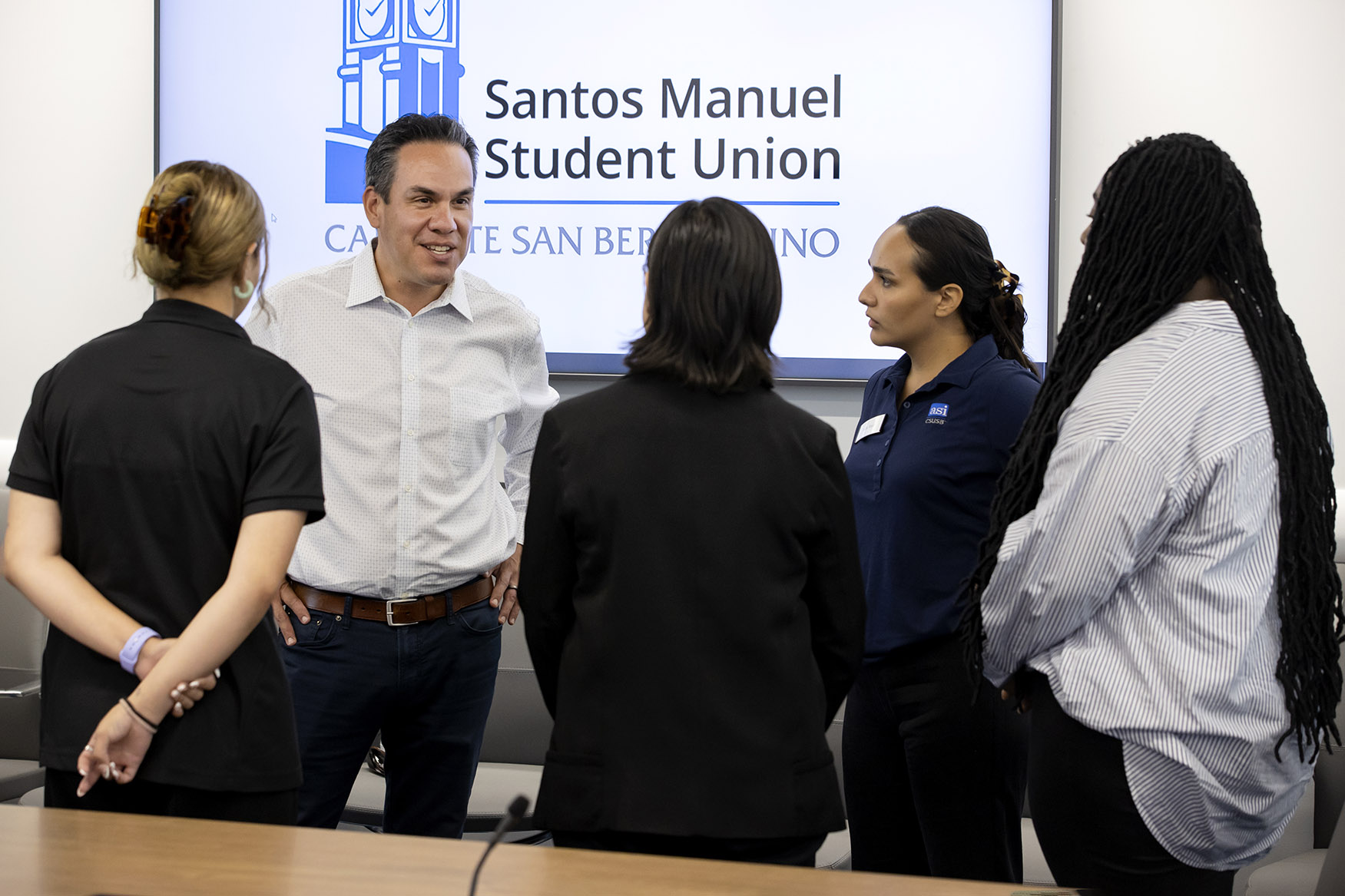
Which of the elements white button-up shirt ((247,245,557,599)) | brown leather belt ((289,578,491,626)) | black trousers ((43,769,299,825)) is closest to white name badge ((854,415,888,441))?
white button-up shirt ((247,245,557,599))

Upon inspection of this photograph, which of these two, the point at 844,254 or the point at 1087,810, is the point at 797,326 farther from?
the point at 1087,810

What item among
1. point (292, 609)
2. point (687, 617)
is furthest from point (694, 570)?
point (292, 609)

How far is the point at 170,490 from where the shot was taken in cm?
147

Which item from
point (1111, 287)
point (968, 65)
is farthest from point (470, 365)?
point (968, 65)

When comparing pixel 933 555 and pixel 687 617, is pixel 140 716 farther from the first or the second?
pixel 933 555

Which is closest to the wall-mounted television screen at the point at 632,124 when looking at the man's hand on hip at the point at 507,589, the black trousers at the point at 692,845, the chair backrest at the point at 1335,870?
the man's hand on hip at the point at 507,589

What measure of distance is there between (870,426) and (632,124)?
1.51 meters

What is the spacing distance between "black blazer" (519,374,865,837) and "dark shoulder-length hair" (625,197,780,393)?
33 millimetres

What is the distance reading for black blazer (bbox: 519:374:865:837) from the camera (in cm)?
137

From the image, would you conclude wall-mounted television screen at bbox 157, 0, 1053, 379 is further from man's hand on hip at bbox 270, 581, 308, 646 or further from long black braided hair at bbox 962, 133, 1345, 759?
long black braided hair at bbox 962, 133, 1345, 759

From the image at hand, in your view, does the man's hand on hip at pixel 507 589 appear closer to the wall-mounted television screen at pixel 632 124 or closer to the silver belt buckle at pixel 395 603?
the silver belt buckle at pixel 395 603

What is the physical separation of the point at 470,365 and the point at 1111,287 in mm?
1228

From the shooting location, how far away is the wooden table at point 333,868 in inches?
47.2

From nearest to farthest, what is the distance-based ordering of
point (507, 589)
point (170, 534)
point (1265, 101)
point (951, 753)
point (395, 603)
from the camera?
1. point (170, 534)
2. point (951, 753)
3. point (395, 603)
4. point (507, 589)
5. point (1265, 101)
